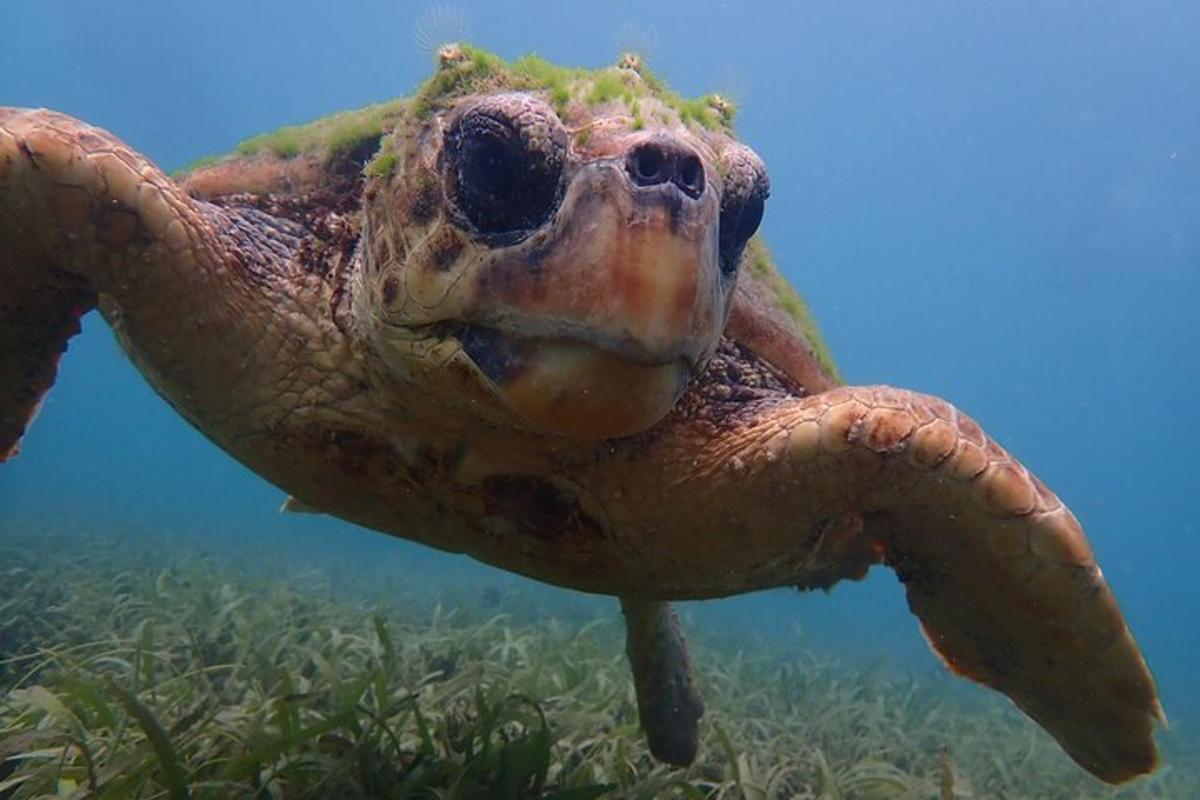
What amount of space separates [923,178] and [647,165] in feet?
320

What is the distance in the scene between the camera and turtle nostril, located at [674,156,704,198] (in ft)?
5.98

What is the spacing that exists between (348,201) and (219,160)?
3.37 ft

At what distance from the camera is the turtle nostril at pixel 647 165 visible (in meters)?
1.80

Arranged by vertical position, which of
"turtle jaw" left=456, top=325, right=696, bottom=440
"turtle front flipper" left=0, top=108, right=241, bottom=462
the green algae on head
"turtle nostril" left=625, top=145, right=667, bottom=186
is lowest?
"turtle jaw" left=456, top=325, right=696, bottom=440

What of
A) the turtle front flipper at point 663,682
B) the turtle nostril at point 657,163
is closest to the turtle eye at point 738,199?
the turtle nostril at point 657,163

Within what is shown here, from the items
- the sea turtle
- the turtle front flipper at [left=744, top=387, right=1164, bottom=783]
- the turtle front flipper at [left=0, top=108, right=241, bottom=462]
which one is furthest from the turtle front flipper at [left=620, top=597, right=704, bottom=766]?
the turtle front flipper at [left=0, top=108, right=241, bottom=462]

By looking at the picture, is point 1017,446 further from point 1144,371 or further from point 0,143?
point 0,143

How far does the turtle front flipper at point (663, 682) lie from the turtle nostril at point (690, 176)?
7.93ft

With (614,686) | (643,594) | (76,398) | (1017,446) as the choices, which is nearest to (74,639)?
(614,686)

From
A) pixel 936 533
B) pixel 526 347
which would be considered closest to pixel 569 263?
pixel 526 347

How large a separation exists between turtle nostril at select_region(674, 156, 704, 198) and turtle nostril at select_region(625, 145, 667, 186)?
0.12ft

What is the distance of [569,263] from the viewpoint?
175 centimetres

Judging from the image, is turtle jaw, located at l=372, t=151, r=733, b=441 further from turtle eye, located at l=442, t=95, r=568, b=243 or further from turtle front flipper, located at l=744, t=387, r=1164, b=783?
turtle front flipper, located at l=744, t=387, r=1164, b=783

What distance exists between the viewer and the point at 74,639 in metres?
5.53
